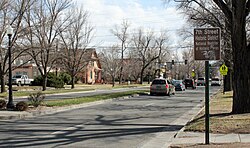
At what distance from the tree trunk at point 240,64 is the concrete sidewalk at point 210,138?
4937 millimetres

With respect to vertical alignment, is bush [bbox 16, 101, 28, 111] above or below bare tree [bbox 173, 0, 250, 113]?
below

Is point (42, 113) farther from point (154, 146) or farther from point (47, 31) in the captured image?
point (47, 31)

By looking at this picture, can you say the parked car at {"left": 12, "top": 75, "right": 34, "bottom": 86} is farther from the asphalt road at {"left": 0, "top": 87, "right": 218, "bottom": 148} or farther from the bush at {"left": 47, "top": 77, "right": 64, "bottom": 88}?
the asphalt road at {"left": 0, "top": 87, "right": 218, "bottom": 148}

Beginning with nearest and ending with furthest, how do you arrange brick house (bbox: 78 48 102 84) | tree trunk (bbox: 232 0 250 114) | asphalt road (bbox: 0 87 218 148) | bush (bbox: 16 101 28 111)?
1. asphalt road (bbox: 0 87 218 148)
2. tree trunk (bbox: 232 0 250 114)
3. bush (bbox: 16 101 28 111)
4. brick house (bbox: 78 48 102 84)

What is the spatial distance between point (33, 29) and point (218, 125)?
99.6 ft

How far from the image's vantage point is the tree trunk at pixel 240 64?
16.1 m

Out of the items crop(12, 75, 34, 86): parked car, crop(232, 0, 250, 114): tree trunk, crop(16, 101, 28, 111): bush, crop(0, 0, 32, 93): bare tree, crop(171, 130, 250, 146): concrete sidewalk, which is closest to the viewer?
crop(171, 130, 250, 146): concrete sidewalk

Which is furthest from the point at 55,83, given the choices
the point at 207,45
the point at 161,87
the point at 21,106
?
the point at 207,45

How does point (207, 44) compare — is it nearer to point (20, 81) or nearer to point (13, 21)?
point (13, 21)

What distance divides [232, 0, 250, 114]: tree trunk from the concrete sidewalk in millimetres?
4937

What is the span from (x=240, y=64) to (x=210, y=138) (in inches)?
247

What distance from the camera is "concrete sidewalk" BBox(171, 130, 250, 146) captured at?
34.2ft

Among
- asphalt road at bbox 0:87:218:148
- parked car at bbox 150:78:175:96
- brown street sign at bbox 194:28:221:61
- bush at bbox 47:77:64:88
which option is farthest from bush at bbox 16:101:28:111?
bush at bbox 47:77:64:88

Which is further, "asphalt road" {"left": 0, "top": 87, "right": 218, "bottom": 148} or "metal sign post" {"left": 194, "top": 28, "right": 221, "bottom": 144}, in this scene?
"asphalt road" {"left": 0, "top": 87, "right": 218, "bottom": 148}
